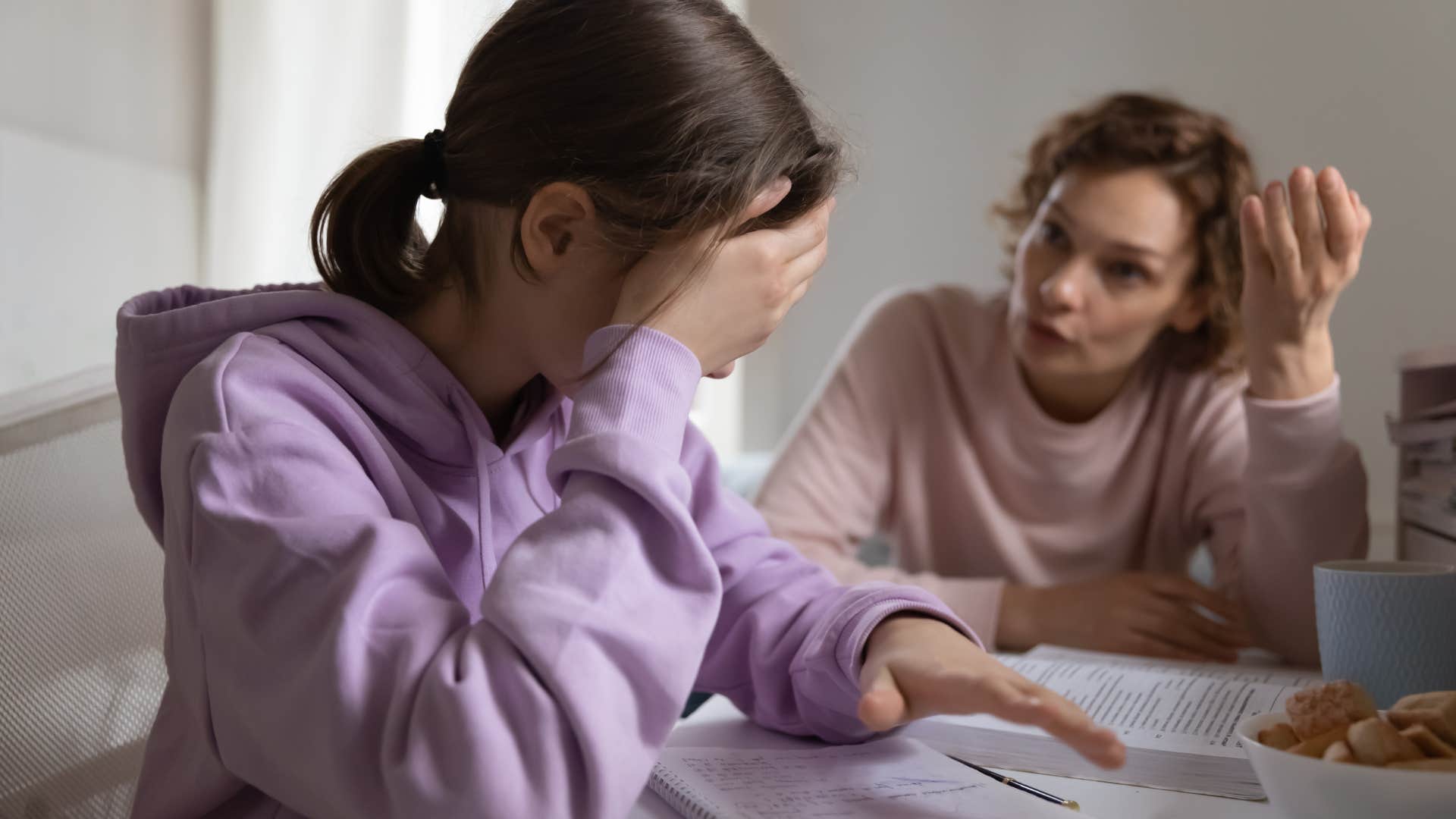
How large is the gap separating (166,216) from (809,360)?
136 cm

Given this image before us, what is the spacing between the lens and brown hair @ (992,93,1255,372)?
1387mm

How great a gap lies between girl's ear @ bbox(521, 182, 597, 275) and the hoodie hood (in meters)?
0.10

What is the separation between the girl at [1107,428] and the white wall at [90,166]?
81 centimetres

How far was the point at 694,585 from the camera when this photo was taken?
60 cm

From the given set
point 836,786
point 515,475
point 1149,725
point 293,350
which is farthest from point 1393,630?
point 293,350

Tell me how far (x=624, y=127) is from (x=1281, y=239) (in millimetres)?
699

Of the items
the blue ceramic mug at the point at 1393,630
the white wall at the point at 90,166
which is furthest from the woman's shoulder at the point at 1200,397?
the white wall at the point at 90,166

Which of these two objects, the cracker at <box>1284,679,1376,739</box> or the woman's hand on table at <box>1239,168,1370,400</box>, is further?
the woman's hand on table at <box>1239,168,1370,400</box>

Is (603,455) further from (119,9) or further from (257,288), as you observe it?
(119,9)

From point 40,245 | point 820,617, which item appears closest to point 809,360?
point 40,245

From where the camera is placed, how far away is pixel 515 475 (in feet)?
2.68

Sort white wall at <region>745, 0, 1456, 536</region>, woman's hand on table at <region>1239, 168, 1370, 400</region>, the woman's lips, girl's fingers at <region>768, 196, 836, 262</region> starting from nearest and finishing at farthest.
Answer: girl's fingers at <region>768, 196, 836, 262</region>
woman's hand on table at <region>1239, 168, 1370, 400</region>
the woman's lips
white wall at <region>745, 0, 1456, 536</region>

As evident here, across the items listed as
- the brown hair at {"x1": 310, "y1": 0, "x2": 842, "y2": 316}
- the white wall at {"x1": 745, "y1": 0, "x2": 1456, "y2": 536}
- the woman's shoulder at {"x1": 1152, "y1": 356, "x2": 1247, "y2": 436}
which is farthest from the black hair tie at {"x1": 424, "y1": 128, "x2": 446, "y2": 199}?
the white wall at {"x1": 745, "y1": 0, "x2": 1456, "y2": 536}

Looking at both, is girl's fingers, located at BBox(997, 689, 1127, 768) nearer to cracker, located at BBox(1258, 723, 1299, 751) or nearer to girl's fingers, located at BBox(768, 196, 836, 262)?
cracker, located at BBox(1258, 723, 1299, 751)
